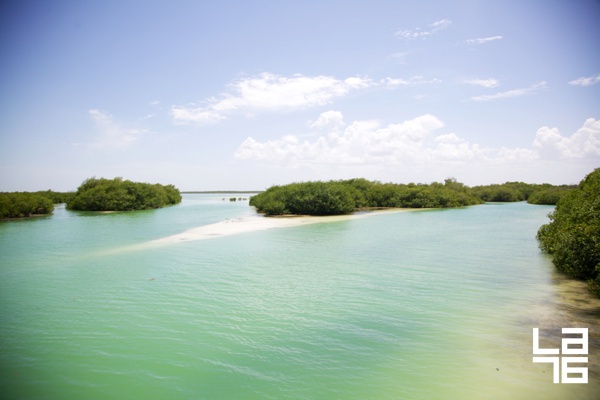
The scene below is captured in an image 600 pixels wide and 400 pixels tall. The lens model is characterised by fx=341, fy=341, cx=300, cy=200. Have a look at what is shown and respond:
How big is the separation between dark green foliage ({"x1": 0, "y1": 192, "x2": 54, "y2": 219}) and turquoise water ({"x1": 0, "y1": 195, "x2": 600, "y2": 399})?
1194 inches

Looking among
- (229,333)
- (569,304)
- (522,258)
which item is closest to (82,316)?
(229,333)

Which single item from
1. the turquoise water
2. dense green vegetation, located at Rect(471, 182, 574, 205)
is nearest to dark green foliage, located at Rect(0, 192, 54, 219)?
the turquoise water

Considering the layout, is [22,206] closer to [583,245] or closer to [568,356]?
[568,356]

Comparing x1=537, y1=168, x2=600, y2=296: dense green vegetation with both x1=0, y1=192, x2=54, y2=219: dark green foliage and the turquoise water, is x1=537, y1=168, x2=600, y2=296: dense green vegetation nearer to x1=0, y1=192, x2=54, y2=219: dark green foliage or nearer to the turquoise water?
the turquoise water

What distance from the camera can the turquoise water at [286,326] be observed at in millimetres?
5891

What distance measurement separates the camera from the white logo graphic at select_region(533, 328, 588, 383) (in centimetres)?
593

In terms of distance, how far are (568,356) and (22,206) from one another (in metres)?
52.3

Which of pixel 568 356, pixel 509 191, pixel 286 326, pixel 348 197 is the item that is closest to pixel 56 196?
pixel 348 197

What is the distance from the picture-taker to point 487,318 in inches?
336

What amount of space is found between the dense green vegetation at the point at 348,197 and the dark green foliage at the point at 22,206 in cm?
2911

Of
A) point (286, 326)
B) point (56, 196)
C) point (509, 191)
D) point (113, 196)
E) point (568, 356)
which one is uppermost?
point (509, 191)

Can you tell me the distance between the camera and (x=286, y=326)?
8.37m

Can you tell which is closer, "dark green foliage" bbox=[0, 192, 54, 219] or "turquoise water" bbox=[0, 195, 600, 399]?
"turquoise water" bbox=[0, 195, 600, 399]

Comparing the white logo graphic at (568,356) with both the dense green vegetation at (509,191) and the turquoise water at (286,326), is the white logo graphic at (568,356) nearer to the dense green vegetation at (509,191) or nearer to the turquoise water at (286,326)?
the turquoise water at (286,326)
